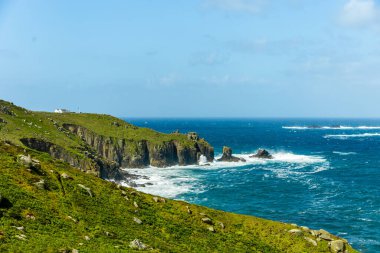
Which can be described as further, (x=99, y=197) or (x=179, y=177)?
(x=179, y=177)

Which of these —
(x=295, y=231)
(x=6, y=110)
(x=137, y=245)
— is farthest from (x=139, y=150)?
(x=137, y=245)

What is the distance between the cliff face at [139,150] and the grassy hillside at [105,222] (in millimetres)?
95219

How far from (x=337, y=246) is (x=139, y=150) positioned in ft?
366

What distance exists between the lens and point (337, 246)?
148 feet

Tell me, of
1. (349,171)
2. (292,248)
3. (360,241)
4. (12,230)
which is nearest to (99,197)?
(12,230)

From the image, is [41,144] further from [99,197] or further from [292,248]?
[292,248]

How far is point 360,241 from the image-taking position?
2520 inches

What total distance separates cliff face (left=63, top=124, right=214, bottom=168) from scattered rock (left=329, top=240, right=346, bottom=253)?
10702 centimetres

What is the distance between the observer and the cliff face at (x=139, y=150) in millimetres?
146750

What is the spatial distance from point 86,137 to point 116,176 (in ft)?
142

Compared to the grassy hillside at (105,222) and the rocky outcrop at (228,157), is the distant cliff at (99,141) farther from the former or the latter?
the grassy hillside at (105,222)

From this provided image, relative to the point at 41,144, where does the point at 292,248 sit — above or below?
below

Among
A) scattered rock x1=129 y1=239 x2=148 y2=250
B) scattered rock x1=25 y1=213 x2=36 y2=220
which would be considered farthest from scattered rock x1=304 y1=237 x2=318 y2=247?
scattered rock x1=25 y1=213 x2=36 y2=220

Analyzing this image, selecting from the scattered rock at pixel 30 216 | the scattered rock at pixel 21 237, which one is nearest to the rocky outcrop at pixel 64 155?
the scattered rock at pixel 30 216
